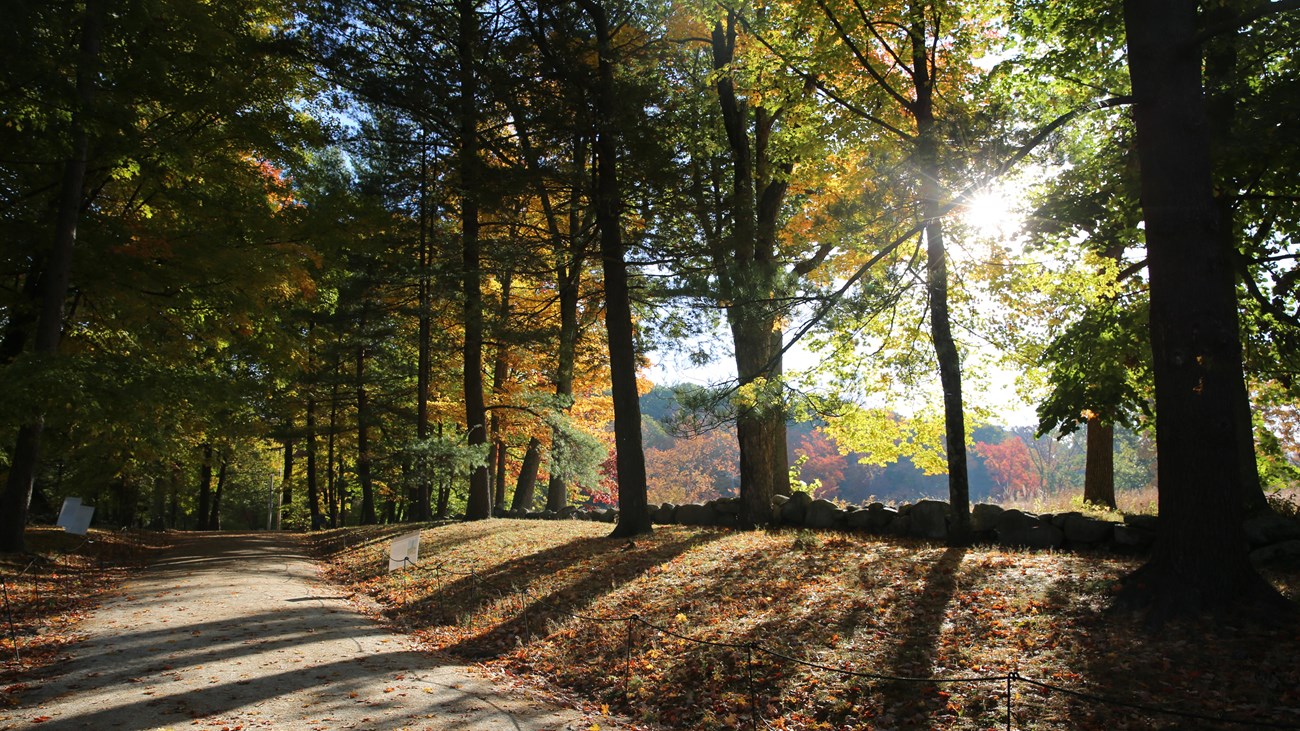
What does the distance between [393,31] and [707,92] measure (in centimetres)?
620

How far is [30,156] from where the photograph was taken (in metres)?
12.5

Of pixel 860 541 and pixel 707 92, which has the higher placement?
pixel 707 92

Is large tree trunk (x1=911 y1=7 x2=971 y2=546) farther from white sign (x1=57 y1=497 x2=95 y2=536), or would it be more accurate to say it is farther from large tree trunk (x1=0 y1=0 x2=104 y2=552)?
white sign (x1=57 y1=497 x2=95 y2=536)

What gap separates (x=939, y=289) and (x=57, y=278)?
44.2ft

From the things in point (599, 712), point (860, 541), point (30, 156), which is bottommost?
point (599, 712)

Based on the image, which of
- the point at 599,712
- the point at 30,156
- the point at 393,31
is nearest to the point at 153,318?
the point at 30,156

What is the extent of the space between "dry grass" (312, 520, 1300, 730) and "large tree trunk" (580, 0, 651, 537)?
6.69 feet

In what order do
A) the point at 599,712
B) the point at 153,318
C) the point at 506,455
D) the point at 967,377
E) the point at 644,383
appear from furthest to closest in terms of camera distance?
the point at 506,455 < the point at 644,383 < the point at 153,318 < the point at 967,377 < the point at 599,712

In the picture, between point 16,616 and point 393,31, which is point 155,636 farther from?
point 393,31

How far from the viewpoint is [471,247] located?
17.5 meters

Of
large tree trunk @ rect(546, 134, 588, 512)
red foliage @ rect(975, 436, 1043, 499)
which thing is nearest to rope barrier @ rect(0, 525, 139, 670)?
large tree trunk @ rect(546, 134, 588, 512)

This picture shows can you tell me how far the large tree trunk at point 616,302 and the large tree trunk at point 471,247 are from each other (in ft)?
7.67

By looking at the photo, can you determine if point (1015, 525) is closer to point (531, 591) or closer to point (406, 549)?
point (531, 591)

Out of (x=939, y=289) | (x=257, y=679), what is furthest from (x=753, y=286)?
(x=257, y=679)
